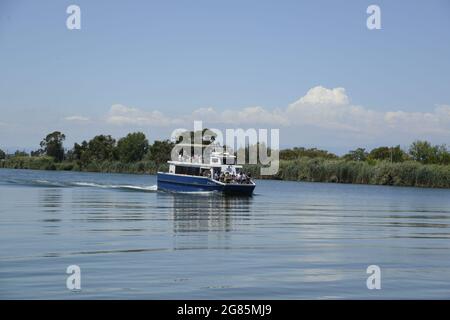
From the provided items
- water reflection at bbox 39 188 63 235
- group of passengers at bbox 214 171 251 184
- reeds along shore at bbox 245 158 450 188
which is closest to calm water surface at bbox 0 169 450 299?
water reflection at bbox 39 188 63 235

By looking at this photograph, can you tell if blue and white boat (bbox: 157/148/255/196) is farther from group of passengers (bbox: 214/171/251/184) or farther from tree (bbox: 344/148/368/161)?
tree (bbox: 344/148/368/161)

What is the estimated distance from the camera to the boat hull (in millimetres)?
64750

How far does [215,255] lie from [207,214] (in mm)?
19122

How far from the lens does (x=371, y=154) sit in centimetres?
14838

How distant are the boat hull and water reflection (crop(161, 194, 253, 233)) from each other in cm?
190

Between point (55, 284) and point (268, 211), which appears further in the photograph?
point (268, 211)

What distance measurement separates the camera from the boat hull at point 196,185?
64750 millimetres

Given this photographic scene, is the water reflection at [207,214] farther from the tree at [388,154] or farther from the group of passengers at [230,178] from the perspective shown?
the tree at [388,154]

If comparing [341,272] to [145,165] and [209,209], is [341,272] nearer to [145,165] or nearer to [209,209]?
[209,209]

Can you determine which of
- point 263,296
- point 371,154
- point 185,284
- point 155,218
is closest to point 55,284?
point 185,284

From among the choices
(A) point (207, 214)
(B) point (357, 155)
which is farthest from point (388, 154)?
(A) point (207, 214)

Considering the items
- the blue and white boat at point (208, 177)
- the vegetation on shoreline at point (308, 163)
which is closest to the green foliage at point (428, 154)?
the vegetation on shoreline at point (308, 163)

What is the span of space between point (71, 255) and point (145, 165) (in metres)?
118
